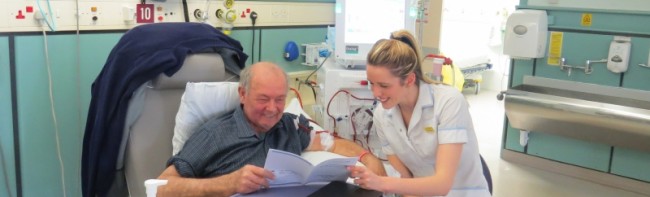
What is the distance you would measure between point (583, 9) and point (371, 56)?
2519 millimetres

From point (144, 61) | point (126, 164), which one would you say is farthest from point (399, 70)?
point (126, 164)

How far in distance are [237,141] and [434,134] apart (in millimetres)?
665

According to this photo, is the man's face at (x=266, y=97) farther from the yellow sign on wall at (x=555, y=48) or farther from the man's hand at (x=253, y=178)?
the yellow sign on wall at (x=555, y=48)

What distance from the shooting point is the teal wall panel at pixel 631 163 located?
11.6 feet

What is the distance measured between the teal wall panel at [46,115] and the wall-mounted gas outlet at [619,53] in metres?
3.17

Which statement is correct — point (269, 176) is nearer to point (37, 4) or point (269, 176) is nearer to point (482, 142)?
point (37, 4)

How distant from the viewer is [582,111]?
3.41 metres

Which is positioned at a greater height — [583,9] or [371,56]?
[583,9]

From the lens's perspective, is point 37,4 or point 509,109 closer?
point 37,4

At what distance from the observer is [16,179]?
8.16 feet

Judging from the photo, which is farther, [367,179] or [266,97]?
[266,97]

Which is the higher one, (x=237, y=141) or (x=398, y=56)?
(x=398, y=56)

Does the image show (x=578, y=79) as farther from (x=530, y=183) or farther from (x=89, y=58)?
(x=89, y=58)

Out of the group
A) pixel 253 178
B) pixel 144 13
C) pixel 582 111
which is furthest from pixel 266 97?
pixel 582 111
